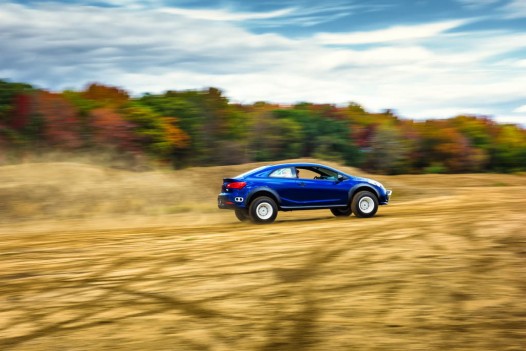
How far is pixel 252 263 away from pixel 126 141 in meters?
41.6

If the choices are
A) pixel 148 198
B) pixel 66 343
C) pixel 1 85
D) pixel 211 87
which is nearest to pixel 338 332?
pixel 66 343

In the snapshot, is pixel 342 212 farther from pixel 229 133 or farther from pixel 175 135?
pixel 229 133

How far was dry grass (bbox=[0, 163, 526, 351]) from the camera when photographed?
6.11 m

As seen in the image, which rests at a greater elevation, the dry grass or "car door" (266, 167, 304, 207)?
"car door" (266, 167, 304, 207)

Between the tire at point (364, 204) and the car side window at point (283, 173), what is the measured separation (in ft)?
5.83

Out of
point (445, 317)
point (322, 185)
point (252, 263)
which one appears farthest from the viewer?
point (322, 185)

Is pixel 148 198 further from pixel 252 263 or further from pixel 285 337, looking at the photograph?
pixel 285 337

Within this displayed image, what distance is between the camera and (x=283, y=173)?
16875 millimetres

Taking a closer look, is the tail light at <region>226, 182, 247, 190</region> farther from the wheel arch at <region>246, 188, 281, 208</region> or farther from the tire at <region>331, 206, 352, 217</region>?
the tire at <region>331, 206, 352, 217</region>

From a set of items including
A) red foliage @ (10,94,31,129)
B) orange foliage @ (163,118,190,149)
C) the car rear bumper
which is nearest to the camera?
the car rear bumper

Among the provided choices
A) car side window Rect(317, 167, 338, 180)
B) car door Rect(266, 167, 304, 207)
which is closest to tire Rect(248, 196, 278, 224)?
car door Rect(266, 167, 304, 207)

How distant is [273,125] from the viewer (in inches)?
2255

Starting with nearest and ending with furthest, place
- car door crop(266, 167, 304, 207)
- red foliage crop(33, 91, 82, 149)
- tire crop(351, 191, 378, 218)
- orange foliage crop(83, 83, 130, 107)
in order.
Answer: car door crop(266, 167, 304, 207), tire crop(351, 191, 378, 218), red foliage crop(33, 91, 82, 149), orange foliage crop(83, 83, 130, 107)

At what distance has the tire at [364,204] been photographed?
17312mm
